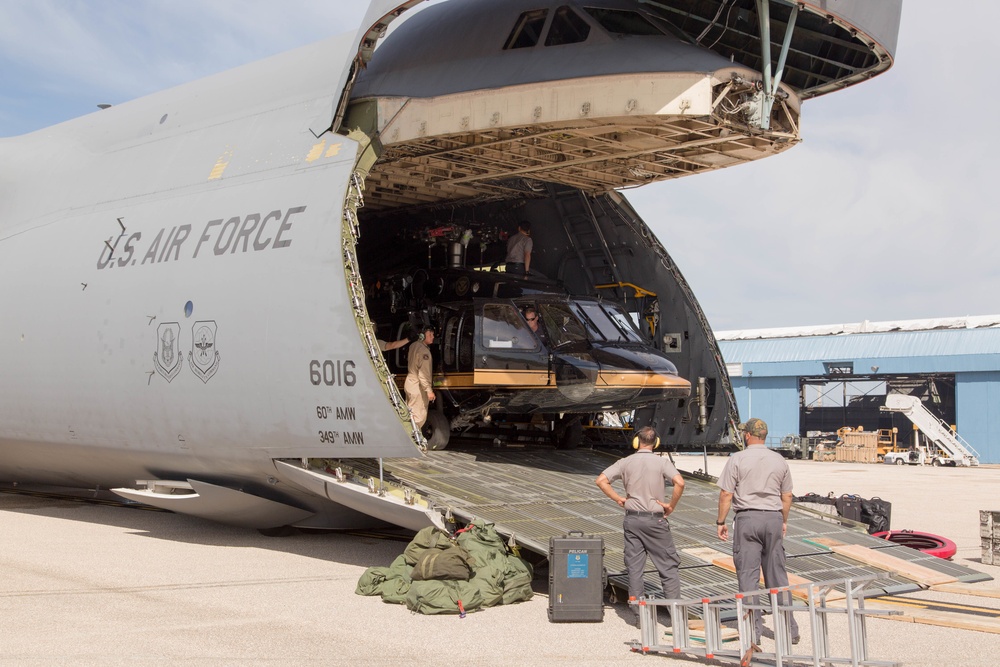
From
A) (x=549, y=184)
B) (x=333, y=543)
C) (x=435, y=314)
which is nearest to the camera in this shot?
(x=333, y=543)

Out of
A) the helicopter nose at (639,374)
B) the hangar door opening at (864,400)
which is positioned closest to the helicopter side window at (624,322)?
the helicopter nose at (639,374)

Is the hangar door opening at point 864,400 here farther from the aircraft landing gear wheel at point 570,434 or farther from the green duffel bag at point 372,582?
the green duffel bag at point 372,582

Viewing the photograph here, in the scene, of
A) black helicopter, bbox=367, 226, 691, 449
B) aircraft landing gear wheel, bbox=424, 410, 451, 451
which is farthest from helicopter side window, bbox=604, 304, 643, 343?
aircraft landing gear wheel, bbox=424, 410, 451, 451

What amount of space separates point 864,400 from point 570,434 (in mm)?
47161

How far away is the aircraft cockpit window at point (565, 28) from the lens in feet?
39.7

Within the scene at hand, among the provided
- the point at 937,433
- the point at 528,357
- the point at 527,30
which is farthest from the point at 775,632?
the point at 937,433

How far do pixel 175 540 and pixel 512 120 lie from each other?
7.22 meters

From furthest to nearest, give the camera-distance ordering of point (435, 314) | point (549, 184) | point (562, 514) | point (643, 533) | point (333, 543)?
point (549, 184), point (435, 314), point (333, 543), point (562, 514), point (643, 533)

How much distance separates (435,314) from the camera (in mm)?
15477

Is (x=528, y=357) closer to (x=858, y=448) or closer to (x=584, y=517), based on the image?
(x=584, y=517)

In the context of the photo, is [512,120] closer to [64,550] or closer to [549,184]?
[549,184]

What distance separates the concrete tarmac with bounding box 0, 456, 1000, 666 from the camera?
795 cm

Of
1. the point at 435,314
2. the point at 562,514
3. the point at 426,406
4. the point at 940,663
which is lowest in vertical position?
the point at 940,663

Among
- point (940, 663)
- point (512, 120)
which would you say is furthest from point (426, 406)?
point (940, 663)
